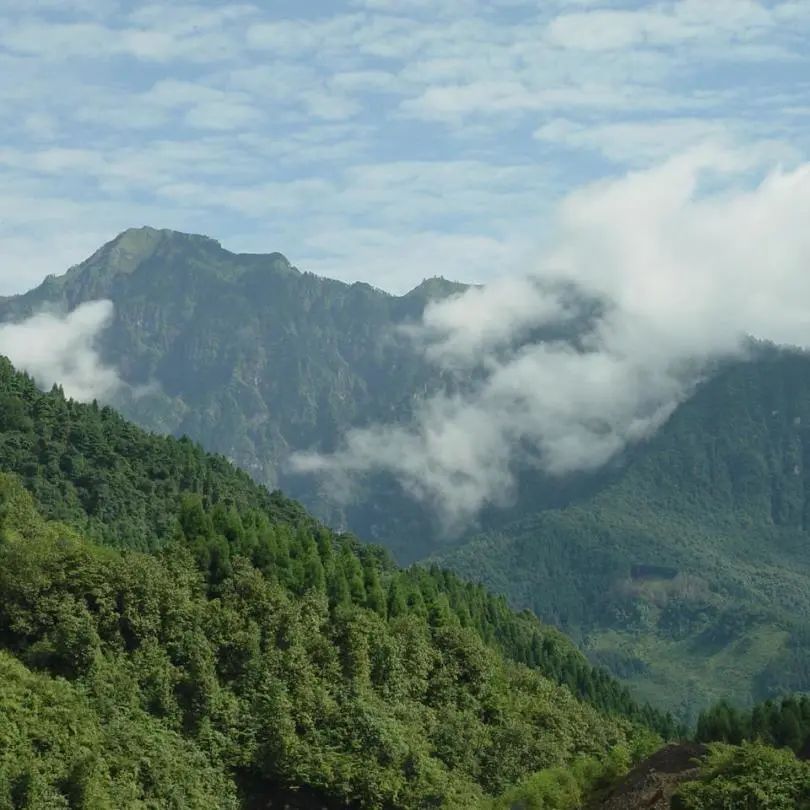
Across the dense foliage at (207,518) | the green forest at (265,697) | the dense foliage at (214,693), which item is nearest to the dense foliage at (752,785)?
the green forest at (265,697)

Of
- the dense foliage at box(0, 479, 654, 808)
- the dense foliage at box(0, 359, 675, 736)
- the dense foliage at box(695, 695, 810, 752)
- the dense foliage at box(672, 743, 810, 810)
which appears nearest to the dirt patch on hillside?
the dense foliage at box(672, 743, 810, 810)

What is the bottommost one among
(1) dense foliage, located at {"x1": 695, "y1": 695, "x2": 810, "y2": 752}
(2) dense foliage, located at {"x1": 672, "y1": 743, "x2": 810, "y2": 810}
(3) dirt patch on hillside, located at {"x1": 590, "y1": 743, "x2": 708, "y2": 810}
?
(1) dense foliage, located at {"x1": 695, "y1": 695, "x2": 810, "y2": 752}

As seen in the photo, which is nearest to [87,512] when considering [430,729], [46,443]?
[46,443]

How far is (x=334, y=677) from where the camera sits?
342 feet

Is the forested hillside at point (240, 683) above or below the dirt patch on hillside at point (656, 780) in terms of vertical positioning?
above

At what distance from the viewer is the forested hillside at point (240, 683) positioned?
84062mm

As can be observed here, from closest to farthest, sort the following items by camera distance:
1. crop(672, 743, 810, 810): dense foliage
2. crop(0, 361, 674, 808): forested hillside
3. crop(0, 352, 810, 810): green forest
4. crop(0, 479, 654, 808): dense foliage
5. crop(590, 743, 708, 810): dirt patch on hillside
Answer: crop(672, 743, 810, 810): dense foliage
crop(0, 352, 810, 810): green forest
crop(0, 479, 654, 808): dense foliage
crop(0, 361, 674, 808): forested hillside
crop(590, 743, 708, 810): dirt patch on hillside

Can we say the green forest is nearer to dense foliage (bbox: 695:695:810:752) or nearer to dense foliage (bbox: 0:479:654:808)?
dense foliage (bbox: 0:479:654:808)

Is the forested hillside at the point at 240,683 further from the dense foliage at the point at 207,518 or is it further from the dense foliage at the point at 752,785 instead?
the dense foliage at the point at 752,785

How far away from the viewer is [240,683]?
9938 centimetres

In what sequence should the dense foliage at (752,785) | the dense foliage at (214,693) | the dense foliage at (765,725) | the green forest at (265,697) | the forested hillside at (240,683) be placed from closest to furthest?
the dense foliage at (752,785) → the green forest at (265,697) → the dense foliage at (214,693) → the forested hillside at (240,683) → the dense foliage at (765,725)

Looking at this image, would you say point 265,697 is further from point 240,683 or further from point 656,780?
point 656,780

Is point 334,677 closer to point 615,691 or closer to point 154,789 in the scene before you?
point 154,789

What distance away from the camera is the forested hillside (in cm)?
8406
